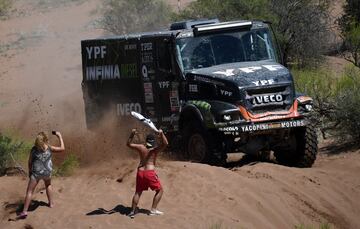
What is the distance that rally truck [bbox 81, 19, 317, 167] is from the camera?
13172 mm

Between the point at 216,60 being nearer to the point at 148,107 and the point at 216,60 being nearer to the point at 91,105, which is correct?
the point at 148,107

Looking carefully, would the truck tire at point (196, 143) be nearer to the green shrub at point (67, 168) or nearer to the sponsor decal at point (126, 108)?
the sponsor decal at point (126, 108)

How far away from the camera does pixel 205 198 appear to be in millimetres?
11086

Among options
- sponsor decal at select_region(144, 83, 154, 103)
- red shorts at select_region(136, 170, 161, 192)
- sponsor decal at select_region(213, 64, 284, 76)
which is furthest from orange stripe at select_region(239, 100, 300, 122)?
red shorts at select_region(136, 170, 161, 192)

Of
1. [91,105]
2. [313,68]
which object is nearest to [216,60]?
[91,105]

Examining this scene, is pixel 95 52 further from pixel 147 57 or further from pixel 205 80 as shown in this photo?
pixel 205 80

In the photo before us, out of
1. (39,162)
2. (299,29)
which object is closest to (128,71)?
(39,162)

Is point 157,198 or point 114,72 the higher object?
point 114,72

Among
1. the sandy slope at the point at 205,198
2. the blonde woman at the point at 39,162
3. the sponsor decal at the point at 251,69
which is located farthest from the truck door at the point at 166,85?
the blonde woman at the point at 39,162

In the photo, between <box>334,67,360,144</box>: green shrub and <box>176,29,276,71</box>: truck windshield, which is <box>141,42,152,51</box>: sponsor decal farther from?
<box>334,67,360,144</box>: green shrub

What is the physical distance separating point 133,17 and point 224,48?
2481cm

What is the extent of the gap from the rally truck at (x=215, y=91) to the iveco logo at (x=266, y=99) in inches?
0.7

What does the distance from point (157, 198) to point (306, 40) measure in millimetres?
20509

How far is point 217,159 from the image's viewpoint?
13.3 metres
